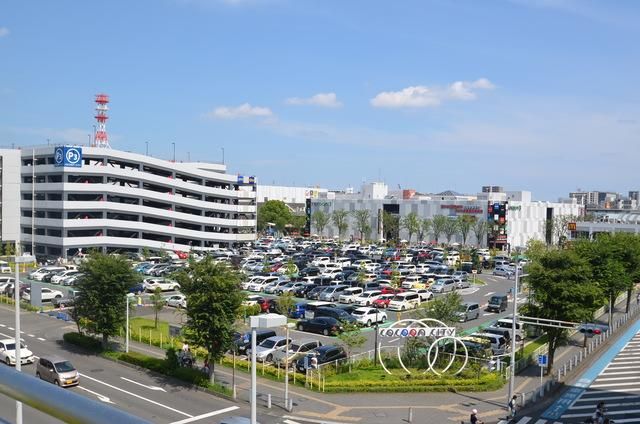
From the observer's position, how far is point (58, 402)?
6.59ft

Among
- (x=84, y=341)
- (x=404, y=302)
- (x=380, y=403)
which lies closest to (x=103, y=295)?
(x=84, y=341)

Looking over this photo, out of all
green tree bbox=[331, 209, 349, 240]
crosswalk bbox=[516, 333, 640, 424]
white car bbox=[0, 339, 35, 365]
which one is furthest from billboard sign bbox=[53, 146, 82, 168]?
crosswalk bbox=[516, 333, 640, 424]

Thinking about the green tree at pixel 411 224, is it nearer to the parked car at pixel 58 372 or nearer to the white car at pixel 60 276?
the white car at pixel 60 276

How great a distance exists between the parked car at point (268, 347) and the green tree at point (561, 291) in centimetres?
1283

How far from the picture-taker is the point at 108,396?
22359mm

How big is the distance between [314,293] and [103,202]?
106 feet

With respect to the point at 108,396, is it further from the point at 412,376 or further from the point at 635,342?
the point at 635,342

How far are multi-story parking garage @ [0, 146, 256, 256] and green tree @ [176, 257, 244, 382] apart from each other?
45504 mm

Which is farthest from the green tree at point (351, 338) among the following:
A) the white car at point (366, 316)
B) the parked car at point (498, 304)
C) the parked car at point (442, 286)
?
the parked car at point (442, 286)

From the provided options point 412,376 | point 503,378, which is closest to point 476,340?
Result: point 503,378

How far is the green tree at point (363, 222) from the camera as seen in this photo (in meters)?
96.5

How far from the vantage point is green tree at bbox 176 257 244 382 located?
938 inches

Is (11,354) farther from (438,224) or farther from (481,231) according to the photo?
(481,231)

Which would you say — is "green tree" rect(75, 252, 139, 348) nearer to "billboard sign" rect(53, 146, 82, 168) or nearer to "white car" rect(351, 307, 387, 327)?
"white car" rect(351, 307, 387, 327)
